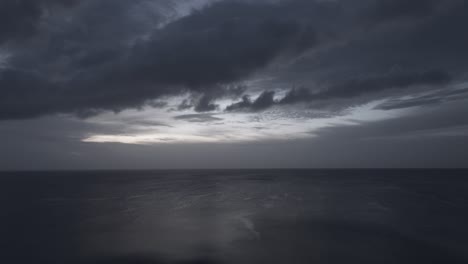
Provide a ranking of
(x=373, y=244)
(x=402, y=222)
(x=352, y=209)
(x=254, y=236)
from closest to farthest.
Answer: (x=373, y=244), (x=254, y=236), (x=402, y=222), (x=352, y=209)

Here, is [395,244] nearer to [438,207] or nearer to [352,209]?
[352,209]

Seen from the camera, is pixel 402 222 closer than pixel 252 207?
Yes

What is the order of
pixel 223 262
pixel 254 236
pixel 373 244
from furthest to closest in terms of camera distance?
pixel 254 236
pixel 373 244
pixel 223 262

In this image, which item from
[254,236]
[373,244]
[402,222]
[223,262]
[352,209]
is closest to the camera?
[223,262]

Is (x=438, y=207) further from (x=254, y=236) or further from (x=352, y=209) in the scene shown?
(x=254, y=236)

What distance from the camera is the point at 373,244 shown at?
25188mm

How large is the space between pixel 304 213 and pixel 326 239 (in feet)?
42.0

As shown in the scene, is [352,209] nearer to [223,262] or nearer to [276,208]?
[276,208]

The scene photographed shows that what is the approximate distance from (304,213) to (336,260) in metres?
18.4

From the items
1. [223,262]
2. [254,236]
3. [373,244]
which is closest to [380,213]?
[373,244]

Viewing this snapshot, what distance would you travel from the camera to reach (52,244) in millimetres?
Answer: 25375

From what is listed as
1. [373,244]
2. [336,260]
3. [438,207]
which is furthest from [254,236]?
[438,207]

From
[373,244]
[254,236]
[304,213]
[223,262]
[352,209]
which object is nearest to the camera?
[223,262]

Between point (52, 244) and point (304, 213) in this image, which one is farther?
point (304, 213)
